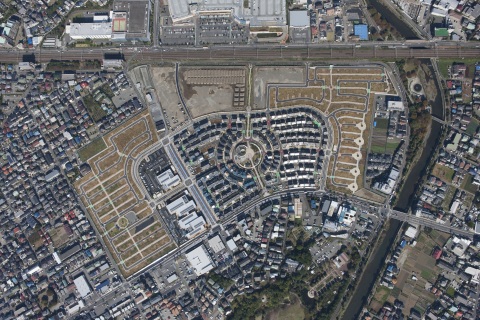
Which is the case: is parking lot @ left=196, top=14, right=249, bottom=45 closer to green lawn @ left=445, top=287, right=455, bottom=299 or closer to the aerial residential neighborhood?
the aerial residential neighborhood

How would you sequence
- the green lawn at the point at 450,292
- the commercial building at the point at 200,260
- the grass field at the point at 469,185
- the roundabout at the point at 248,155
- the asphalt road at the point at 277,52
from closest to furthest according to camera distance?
the green lawn at the point at 450,292
the grass field at the point at 469,185
the commercial building at the point at 200,260
the asphalt road at the point at 277,52
the roundabout at the point at 248,155

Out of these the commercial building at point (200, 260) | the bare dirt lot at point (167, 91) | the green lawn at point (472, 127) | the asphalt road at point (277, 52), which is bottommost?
the commercial building at point (200, 260)

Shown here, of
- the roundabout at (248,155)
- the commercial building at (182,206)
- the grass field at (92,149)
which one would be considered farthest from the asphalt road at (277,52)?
the commercial building at (182,206)

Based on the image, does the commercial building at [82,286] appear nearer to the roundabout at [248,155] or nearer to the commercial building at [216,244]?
the commercial building at [216,244]

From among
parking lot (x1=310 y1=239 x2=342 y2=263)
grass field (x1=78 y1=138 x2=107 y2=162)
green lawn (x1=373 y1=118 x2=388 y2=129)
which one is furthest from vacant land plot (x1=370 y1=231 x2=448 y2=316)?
grass field (x1=78 y1=138 x2=107 y2=162)

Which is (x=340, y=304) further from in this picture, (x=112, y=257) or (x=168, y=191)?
(x=112, y=257)

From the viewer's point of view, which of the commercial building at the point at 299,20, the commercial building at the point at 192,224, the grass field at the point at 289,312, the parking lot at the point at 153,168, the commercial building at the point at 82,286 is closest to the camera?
the grass field at the point at 289,312

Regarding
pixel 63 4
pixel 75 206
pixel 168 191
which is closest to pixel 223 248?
pixel 168 191
